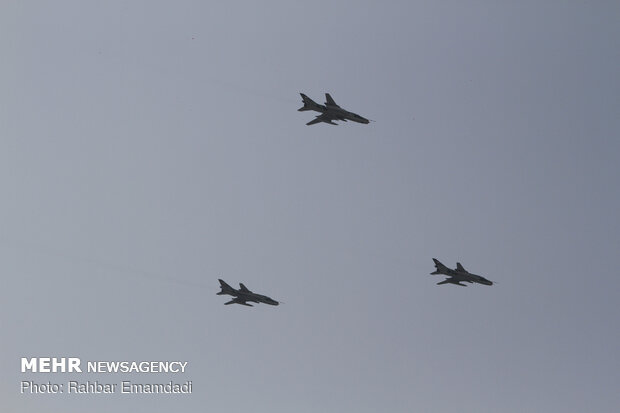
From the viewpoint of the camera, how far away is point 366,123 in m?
156

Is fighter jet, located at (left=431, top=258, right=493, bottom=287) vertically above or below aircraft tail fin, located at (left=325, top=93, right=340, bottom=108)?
below

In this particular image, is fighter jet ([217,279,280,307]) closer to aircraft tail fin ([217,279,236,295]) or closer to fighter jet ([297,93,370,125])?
aircraft tail fin ([217,279,236,295])

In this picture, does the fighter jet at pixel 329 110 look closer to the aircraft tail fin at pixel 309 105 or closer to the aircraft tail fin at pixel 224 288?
the aircraft tail fin at pixel 309 105

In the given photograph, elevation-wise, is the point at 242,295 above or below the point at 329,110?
below

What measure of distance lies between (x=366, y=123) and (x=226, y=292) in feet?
117

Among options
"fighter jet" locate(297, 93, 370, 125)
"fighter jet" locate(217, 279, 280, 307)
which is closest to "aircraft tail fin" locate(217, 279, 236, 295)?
"fighter jet" locate(217, 279, 280, 307)

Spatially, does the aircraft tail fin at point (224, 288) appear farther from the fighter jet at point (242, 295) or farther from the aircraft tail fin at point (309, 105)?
the aircraft tail fin at point (309, 105)

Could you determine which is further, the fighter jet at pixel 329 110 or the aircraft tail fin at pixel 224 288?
the aircraft tail fin at pixel 224 288

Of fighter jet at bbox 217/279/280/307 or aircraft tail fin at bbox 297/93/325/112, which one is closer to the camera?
aircraft tail fin at bbox 297/93/325/112

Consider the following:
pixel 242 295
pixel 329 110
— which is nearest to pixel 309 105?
pixel 329 110

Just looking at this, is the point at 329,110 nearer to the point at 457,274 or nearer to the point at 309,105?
the point at 309,105

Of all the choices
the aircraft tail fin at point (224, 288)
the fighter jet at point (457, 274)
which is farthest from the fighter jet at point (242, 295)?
the fighter jet at point (457, 274)

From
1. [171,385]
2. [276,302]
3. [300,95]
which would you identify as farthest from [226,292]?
[300,95]

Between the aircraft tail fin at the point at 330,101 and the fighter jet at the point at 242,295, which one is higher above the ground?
the aircraft tail fin at the point at 330,101
